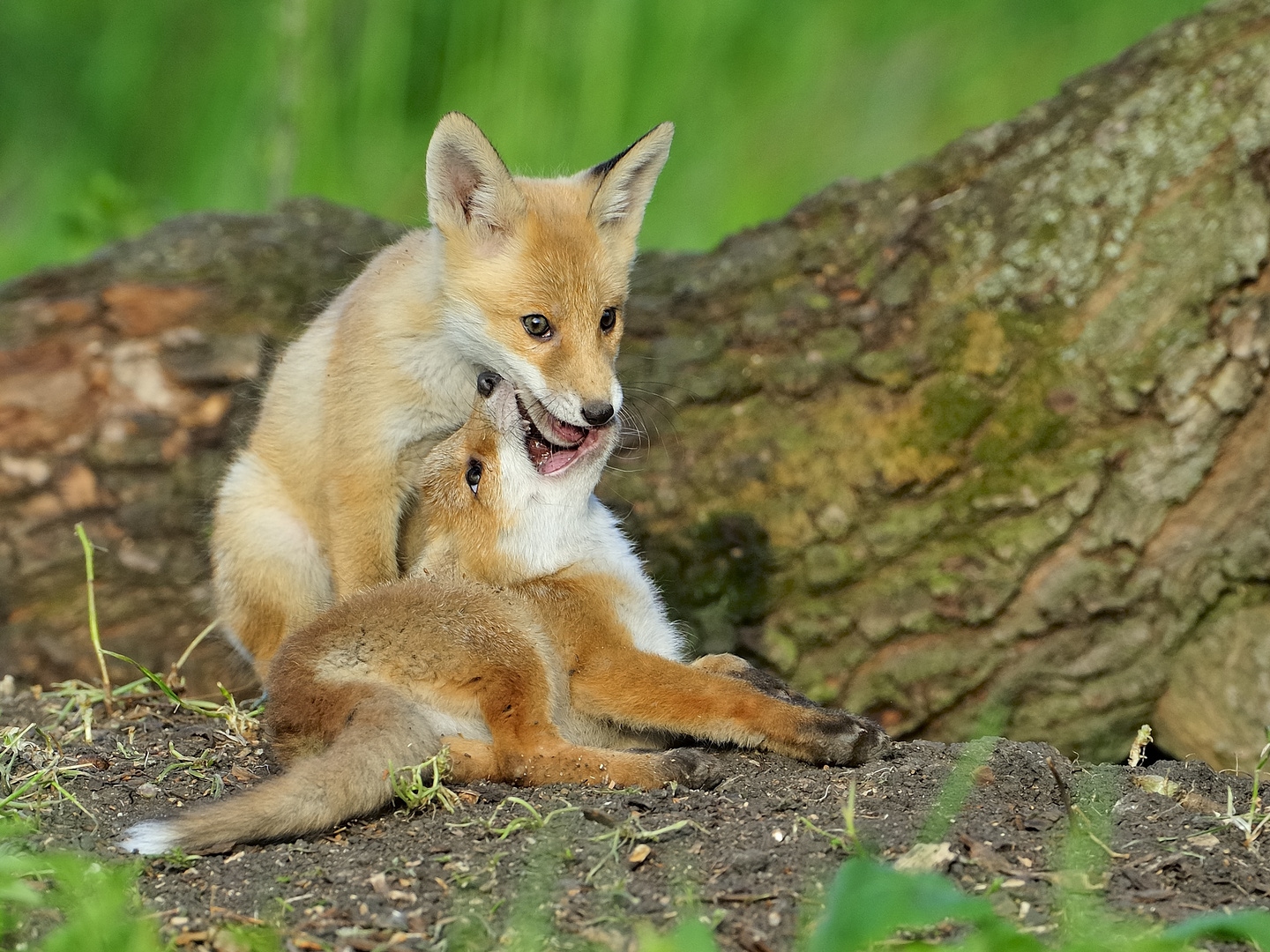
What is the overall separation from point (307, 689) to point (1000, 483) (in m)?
3.08

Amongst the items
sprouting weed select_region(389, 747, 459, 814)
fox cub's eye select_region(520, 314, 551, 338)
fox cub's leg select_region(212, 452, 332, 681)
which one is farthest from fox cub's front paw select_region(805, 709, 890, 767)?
fox cub's leg select_region(212, 452, 332, 681)

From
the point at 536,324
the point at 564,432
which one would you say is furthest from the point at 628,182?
the point at 564,432

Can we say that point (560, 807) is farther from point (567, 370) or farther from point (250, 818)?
point (567, 370)

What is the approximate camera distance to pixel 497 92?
8.52 meters

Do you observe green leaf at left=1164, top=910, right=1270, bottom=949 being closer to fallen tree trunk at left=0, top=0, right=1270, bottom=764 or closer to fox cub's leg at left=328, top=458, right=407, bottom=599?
fallen tree trunk at left=0, top=0, right=1270, bottom=764

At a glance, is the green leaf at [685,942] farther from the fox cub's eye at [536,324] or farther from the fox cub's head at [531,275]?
the fox cub's eye at [536,324]

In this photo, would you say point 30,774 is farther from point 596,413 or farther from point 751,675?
point 751,675

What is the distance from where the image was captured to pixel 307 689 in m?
3.46

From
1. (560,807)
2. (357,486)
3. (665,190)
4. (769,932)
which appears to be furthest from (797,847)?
(665,190)

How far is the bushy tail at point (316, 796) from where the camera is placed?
2.92 meters

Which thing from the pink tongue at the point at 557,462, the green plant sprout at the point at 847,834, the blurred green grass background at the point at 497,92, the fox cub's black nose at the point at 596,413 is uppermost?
the blurred green grass background at the point at 497,92

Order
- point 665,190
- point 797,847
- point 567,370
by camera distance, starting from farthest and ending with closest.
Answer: point 665,190, point 567,370, point 797,847

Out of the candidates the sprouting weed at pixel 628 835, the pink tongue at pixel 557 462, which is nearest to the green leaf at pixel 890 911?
the sprouting weed at pixel 628 835

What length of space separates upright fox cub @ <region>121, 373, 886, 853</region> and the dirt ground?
114 mm
